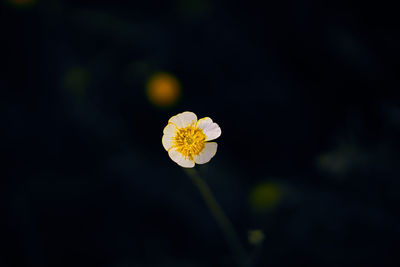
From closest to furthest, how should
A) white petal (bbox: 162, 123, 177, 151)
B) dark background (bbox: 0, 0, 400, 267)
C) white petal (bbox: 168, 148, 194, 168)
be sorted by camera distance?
white petal (bbox: 168, 148, 194, 168), white petal (bbox: 162, 123, 177, 151), dark background (bbox: 0, 0, 400, 267)

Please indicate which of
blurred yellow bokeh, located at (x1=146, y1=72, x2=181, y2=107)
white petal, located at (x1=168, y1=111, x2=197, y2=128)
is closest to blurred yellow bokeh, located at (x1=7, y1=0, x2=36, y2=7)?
blurred yellow bokeh, located at (x1=146, y1=72, x2=181, y2=107)

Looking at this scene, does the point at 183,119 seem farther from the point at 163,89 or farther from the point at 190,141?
the point at 163,89

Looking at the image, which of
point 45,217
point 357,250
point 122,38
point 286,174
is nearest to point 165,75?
point 122,38

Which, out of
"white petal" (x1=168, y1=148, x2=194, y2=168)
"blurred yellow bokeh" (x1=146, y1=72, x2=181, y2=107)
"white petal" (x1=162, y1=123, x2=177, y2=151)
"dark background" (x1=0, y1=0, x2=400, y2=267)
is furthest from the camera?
"blurred yellow bokeh" (x1=146, y1=72, x2=181, y2=107)

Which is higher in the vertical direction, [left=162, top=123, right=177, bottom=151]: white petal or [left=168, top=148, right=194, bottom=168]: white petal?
[left=162, top=123, right=177, bottom=151]: white petal

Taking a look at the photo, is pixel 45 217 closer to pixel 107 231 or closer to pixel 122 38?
pixel 107 231

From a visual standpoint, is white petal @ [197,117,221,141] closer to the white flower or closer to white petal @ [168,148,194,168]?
the white flower

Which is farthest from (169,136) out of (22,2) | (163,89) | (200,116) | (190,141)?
(22,2)
